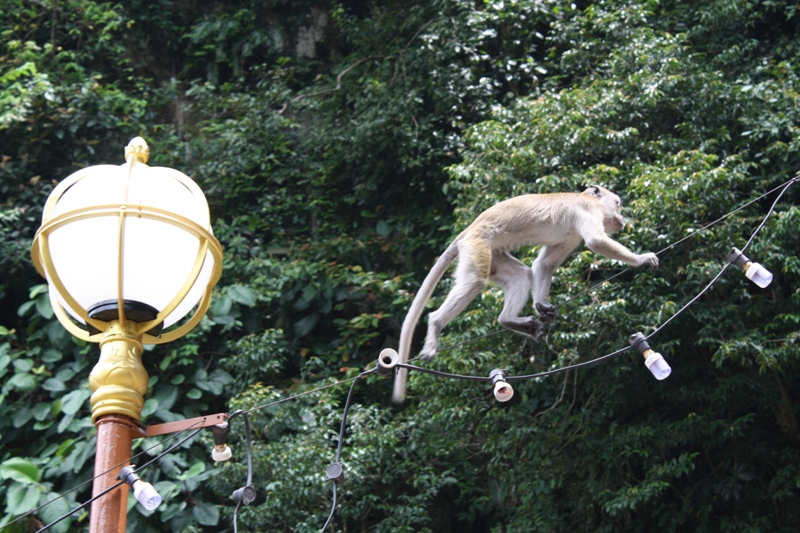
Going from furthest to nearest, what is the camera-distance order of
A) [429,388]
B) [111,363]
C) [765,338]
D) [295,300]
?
[295,300]
[429,388]
[765,338]
[111,363]

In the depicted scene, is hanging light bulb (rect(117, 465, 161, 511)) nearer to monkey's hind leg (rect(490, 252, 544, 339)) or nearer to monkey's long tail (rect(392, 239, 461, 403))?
monkey's long tail (rect(392, 239, 461, 403))

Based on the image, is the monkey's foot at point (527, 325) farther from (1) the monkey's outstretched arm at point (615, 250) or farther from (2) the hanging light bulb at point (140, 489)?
(2) the hanging light bulb at point (140, 489)

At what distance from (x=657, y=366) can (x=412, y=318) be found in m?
1.36

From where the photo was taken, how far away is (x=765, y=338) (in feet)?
23.4

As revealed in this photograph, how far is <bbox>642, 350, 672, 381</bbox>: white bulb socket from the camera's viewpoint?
13.0ft

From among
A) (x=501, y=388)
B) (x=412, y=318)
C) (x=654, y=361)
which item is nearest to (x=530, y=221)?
(x=412, y=318)

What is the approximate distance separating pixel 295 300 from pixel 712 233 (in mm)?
4921

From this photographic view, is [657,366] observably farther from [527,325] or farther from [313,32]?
[313,32]

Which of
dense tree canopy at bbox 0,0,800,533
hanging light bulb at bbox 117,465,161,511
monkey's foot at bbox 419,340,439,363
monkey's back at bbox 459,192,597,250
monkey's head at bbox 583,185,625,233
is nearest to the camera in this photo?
hanging light bulb at bbox 117,465,161,511

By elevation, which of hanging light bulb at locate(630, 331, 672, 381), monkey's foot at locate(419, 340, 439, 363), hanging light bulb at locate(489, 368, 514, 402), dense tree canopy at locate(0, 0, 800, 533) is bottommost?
dense tree canopy at locate(0, 0, 800, 533)

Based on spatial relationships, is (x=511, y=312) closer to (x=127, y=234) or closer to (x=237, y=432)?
(x=127, y=234)

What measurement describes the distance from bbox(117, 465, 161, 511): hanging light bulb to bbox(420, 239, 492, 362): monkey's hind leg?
2006 millimetres

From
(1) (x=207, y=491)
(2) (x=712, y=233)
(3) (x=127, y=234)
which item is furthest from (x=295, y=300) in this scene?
(3) (x=127, y=234)

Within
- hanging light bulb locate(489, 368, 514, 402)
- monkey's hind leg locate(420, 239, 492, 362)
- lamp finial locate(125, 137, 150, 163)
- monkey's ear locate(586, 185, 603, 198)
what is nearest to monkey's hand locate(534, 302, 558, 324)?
monkey's hind leg locate(420, 239, 492, 362)
